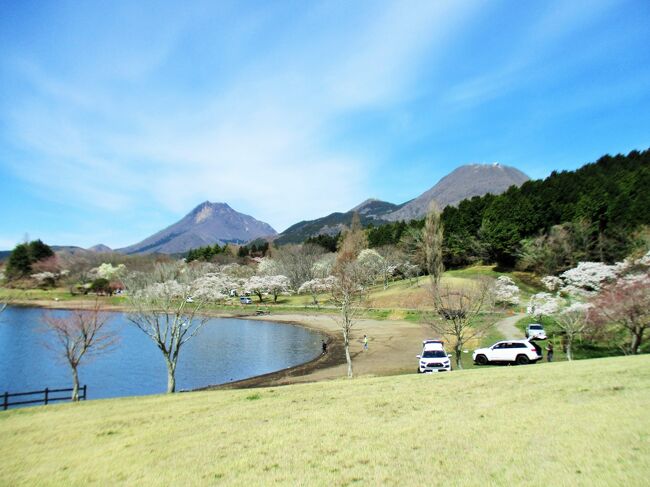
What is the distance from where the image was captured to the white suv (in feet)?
89.7

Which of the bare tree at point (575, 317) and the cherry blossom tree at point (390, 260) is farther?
the cherry blossom tree at point (390, 260)

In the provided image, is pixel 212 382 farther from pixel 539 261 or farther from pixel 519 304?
pixel 539 261

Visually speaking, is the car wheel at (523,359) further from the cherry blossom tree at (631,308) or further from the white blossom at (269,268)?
Answer: the white blossom at (269,268)

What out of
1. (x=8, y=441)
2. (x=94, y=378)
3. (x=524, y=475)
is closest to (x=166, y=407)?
(x=8, y=441)

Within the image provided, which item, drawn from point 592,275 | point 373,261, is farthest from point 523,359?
point 373,261

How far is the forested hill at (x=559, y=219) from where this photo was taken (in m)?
61.8

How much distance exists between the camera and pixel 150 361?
40.5 m

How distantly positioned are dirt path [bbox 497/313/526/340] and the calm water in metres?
19.9

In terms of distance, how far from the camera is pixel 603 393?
11.8 metres

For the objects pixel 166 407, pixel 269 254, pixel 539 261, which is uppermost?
pixel 269 254

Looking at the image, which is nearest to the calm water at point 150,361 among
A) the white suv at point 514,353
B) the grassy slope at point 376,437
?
Result: the grassy slope at point 376,437

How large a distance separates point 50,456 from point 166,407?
576 centimetres

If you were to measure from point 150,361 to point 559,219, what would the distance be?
70.1 metres

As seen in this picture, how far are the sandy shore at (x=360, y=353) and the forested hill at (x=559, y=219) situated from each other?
87.4 ft
